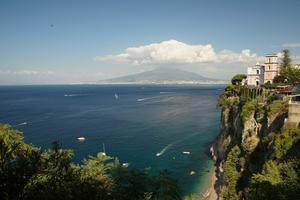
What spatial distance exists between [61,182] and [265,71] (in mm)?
57909

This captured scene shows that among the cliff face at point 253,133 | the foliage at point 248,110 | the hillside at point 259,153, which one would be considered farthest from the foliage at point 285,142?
the foliage at point 248,110

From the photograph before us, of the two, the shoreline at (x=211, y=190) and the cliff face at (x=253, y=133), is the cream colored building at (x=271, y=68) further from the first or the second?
the shoreline at (x=211, y=190)

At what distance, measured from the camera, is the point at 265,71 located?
60.3 metres

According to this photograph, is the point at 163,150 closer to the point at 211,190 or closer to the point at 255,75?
the point at 211,190

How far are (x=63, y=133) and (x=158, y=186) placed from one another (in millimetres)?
59026

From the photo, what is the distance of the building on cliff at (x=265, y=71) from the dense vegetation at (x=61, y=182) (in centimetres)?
5063

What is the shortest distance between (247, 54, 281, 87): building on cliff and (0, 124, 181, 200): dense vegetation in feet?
166

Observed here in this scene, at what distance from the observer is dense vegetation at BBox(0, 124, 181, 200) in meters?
11.0

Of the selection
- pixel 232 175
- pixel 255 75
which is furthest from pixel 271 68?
pixel 232 175

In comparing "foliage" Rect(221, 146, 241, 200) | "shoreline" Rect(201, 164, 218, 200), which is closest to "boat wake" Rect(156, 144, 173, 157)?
"shoreline" Rect(201, 164, 218, 200)

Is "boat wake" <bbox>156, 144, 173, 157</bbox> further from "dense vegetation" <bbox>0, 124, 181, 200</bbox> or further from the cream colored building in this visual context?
"dense vegetation" <bbox>0, 124, 181, 200</bbox>

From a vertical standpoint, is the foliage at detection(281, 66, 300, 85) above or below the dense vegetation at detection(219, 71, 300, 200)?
above

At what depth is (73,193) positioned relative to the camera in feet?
39.7

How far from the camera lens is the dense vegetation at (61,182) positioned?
11.0 meters
